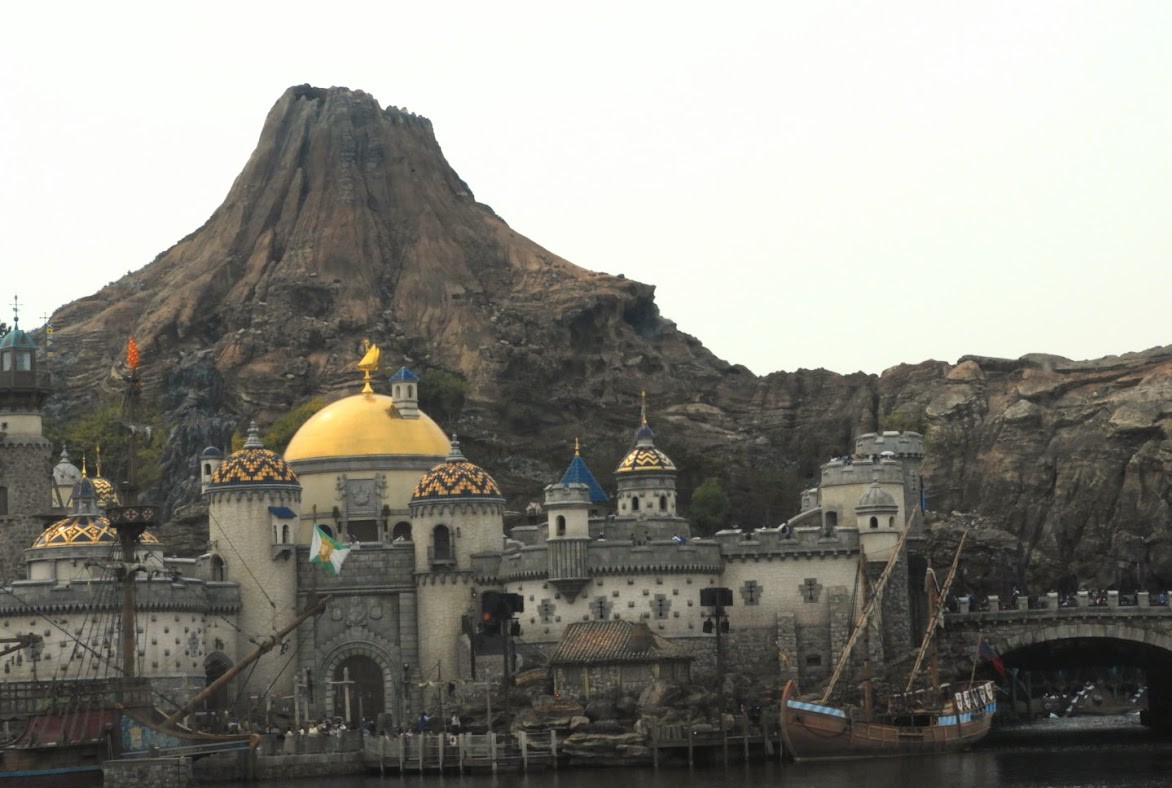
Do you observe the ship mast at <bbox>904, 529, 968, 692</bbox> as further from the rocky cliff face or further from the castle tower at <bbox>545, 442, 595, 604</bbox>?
the rocky cliff face

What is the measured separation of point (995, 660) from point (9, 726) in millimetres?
47878

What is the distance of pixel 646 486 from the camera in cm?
12750

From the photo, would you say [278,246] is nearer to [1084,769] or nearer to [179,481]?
[179,481]

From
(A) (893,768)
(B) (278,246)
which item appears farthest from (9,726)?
(B) (278,246)

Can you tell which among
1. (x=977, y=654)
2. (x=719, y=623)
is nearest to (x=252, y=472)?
(x=719, y=623)

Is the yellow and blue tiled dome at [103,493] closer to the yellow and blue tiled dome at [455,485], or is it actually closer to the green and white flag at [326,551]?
the green and white flag at [326,551]

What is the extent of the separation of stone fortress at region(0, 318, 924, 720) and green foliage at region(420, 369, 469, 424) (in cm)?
4967

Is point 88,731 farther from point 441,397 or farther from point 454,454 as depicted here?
point 441,397

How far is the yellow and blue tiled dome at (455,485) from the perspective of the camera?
11875cm

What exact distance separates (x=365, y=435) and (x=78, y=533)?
18.0 metres

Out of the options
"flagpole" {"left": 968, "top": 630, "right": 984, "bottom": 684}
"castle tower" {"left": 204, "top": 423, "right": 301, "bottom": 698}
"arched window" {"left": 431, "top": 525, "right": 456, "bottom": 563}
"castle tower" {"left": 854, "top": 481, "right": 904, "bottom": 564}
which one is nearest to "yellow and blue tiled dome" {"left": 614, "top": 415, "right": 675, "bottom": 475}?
"arched window" {"left": 431, "top": 525, "right": 456, "bottom": 563}

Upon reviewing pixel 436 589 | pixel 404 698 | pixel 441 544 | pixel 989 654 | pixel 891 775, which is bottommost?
pixel 891 775

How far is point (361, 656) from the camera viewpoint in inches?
4695

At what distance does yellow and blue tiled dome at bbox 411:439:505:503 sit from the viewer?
118750 millimetres
